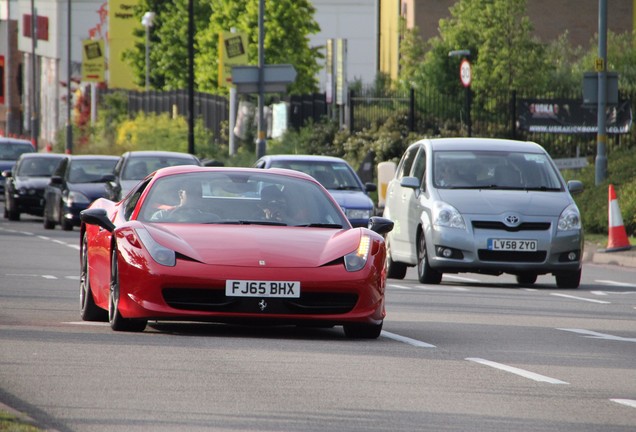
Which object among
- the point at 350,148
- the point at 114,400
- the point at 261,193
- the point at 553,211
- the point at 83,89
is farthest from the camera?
the point at 83,89

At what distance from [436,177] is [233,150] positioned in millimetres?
36575

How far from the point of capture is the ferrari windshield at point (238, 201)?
1295 cm

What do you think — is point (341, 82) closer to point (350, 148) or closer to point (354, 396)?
point (350, 148)

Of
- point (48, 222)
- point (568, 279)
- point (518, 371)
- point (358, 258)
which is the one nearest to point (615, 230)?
point (568, 279)

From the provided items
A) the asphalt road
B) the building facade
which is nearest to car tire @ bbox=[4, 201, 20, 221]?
the asphalt road

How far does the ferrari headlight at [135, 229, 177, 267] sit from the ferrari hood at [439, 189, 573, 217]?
26.0 ft

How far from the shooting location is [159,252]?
1206 cm

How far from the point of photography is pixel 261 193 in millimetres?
13164

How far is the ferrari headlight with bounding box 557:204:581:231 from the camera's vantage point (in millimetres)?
19656

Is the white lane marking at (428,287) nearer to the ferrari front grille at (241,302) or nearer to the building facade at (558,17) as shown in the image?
the ferrari front grille at (241,302)

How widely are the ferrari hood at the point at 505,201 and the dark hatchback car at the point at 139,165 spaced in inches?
477

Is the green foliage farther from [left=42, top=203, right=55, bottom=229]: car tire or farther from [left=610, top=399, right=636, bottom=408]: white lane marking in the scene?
[left=610, top=399, right=636, bottom=408]: white lane marking

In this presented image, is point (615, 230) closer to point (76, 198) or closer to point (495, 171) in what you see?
point (495, 171)

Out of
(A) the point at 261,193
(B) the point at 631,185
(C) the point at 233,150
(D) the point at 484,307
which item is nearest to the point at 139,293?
(A) the point at 261,193
